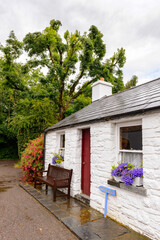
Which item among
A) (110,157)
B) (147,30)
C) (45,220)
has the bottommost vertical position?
(45,220)

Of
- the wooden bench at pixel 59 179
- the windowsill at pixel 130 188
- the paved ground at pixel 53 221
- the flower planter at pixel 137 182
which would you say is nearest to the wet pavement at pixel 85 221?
the paved ground at pixel 53 221

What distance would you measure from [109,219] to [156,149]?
2165 millimetres

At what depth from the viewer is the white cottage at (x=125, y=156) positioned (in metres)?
3.13

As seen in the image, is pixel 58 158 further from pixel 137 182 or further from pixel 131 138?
pixel 137 182

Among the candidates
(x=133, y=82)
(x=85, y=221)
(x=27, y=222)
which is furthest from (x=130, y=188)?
(x=133, y=82)

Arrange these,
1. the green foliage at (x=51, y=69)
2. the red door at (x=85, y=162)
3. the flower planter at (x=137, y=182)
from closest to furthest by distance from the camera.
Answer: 1. the flower planter at (x=137, y=182)
2. the red door at (x=85, y=162)
3. the green foliage at (x=51, y=69)

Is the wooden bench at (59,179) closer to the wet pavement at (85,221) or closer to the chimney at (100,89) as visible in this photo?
the wet pavement at (85,221)

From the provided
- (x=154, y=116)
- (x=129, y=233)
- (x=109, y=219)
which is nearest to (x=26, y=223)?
(x=109, y=219)

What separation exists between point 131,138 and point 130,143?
127 millimetres

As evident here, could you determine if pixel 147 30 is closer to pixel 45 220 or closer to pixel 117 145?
pixel 117 145

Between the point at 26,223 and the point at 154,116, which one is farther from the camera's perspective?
the point at 26,223

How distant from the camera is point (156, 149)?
313 centimetres

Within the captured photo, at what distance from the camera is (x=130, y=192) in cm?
350

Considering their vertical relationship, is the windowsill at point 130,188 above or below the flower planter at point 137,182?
below
